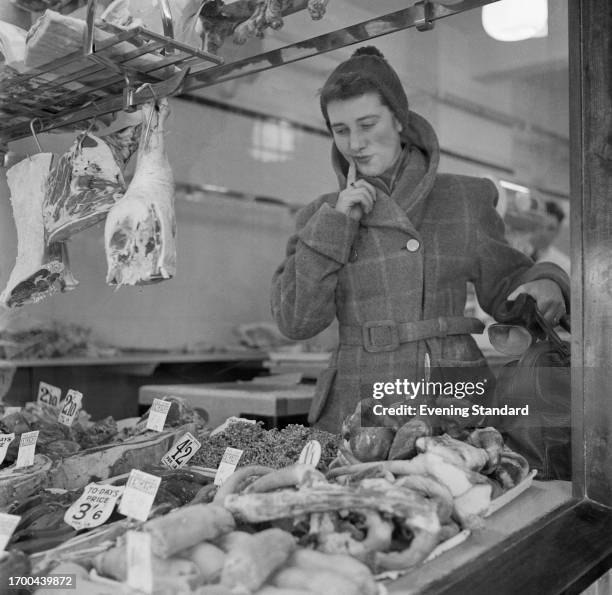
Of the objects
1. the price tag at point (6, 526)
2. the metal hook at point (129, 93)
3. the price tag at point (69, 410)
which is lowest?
the price tag at point (6, 526)

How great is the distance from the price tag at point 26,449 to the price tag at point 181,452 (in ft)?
1.14

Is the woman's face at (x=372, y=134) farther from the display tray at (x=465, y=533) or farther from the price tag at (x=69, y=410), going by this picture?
the price tag at (x=69, y=410)

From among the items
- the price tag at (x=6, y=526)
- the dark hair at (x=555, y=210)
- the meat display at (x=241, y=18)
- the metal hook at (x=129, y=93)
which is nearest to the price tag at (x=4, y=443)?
the price tag at (x=6, y=526)

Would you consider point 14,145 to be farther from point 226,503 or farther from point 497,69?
point 497,69

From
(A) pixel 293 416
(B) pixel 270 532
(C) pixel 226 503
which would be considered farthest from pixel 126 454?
(B) pixel 270 532

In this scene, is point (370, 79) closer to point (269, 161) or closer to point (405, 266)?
point (405, 266)

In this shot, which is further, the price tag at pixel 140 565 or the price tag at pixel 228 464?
the price tag at pixel 228 464

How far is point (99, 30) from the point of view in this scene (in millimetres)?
1860

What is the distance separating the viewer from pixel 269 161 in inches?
242

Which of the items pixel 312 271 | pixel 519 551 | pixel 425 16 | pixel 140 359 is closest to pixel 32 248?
pixel 312 271

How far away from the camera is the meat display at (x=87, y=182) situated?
2.14m

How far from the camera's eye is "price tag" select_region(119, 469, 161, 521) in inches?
58.0

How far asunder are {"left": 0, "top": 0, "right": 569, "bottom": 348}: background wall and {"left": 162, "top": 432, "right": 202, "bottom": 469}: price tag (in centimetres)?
72

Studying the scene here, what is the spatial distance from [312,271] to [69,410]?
→ 3.19ft
